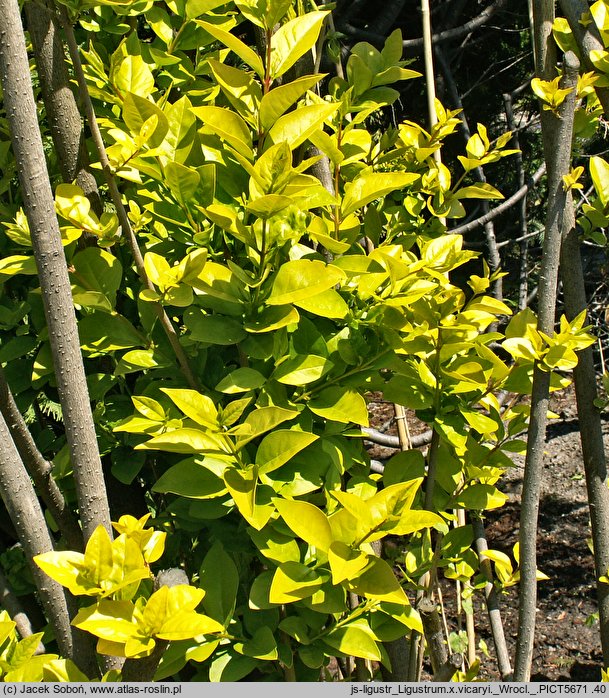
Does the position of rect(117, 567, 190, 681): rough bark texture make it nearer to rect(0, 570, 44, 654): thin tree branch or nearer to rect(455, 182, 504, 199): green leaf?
rect(0, 570, 44, 654): thin tree branch

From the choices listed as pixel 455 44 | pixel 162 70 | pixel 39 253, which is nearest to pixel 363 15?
pixel 455 44

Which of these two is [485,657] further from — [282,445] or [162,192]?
[162,192]

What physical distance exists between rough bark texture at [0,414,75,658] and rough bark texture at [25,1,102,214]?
43 cm

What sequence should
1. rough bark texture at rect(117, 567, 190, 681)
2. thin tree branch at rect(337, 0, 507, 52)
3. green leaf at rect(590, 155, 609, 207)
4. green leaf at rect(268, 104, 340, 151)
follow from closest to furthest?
rough bark texture at rect(117, 567, 190, 681)
green leaf at rect(268, 104, 340, 151)
green leaf at rect(590, 155, 609, 207)
thin tree branch at rect(337, 0, 507, 52)

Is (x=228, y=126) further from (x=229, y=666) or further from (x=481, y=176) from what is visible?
(x=481, y=176)

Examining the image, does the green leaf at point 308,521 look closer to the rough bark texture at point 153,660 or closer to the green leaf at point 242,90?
the rough bark texture at point 153,660

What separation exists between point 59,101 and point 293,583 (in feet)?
2.60

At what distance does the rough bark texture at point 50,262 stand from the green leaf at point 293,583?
0.78 feet

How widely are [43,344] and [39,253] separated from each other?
0.35m

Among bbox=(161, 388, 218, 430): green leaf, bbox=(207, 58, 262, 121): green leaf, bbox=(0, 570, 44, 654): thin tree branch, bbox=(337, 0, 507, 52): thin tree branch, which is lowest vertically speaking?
bbox=(0, 570, 44, 654): thin tree branch

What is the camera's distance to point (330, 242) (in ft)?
3.17

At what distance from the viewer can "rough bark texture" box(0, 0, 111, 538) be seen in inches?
31.9

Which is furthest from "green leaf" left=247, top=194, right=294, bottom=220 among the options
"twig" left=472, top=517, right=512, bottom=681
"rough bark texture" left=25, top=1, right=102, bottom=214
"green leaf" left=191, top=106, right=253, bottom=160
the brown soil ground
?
the brown soil ground

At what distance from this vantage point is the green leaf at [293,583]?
88cm
